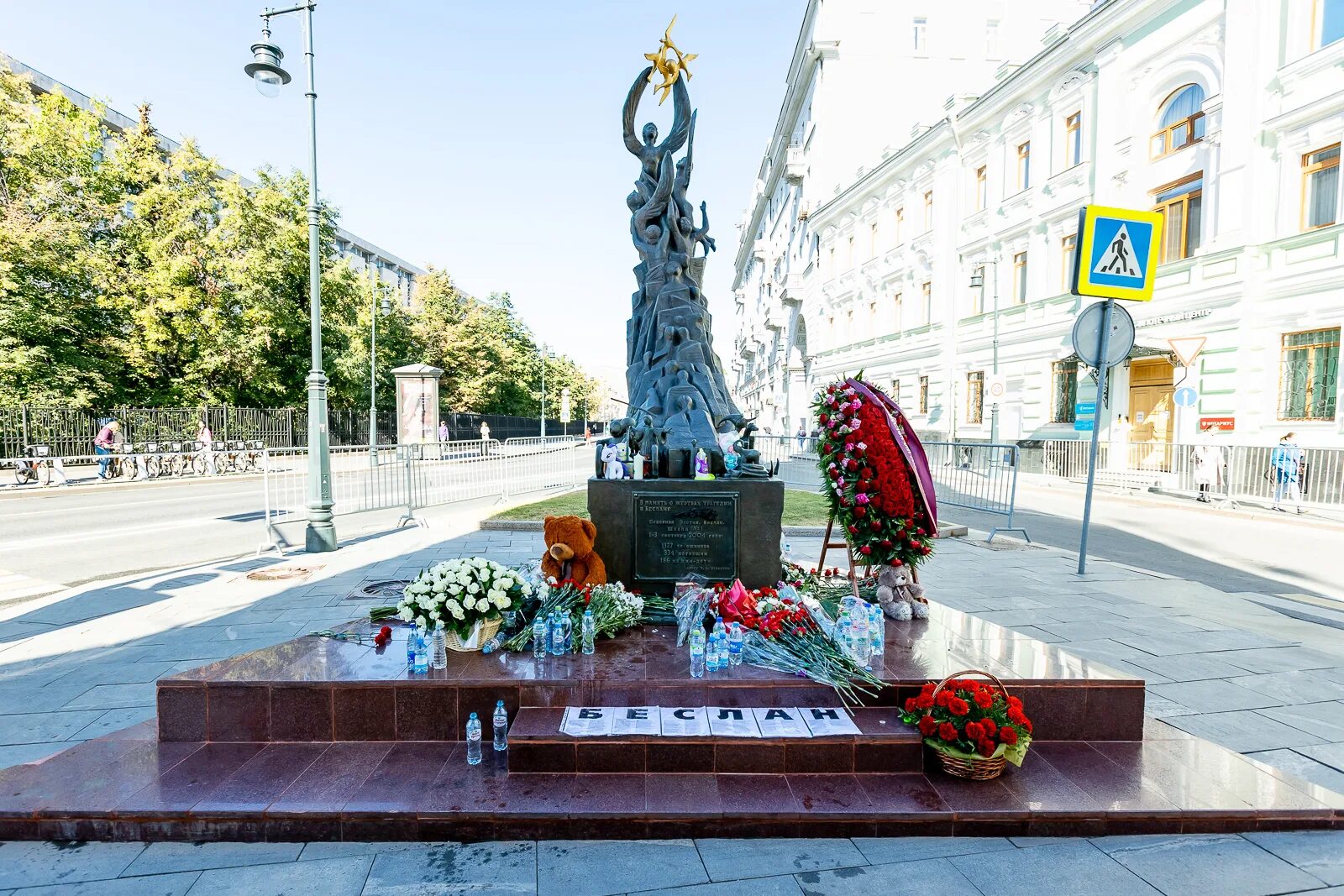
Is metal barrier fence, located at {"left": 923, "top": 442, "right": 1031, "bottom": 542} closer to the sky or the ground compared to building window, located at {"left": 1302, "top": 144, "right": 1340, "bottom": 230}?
closer to the ground

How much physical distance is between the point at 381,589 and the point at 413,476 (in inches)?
260

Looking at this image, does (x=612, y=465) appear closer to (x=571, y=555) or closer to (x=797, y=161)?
(x=571, y=555)

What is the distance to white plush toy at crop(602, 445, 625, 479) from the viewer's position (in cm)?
595

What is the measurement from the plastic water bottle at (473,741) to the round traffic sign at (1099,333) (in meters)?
7.35

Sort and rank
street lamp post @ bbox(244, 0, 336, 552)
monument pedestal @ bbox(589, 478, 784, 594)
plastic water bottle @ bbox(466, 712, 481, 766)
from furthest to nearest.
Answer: street lamp post @ bbox(244, 0, 336, 552) → monument pedestal @ bbox(589, 478, 784, 594) → plastic water bottle @ bbox(466, 712, 481, 766)

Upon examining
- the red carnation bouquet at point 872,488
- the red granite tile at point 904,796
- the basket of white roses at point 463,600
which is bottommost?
the red granite tile at point 904,796

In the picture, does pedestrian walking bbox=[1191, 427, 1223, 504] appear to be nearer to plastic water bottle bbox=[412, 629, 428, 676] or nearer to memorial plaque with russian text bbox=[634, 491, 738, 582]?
memorial plaque with russian text bbox=[634, 491, 738, 582]

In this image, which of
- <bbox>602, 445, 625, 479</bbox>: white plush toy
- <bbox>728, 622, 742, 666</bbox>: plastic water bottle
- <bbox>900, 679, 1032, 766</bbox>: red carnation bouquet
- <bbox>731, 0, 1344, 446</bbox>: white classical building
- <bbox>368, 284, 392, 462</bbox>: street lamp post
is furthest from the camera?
<bbox>368, 284, 392, 462</bbox>: street lamp post

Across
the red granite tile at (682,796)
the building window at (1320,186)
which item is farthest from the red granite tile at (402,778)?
Result: the building window at (1320,186)

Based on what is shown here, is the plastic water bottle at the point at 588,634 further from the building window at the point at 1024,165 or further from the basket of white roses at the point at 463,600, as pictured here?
the building window at the point at 1024,165

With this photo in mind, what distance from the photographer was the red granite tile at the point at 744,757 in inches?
133

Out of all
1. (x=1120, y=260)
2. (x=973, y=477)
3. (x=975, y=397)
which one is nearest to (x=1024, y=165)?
(x=975, y=397)

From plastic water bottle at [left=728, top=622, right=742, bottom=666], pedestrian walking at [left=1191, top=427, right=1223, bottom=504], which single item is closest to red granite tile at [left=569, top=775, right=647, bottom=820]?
plastic water bottle at [left=728, top=622, right=742, bottom=666]

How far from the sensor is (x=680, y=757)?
339cm
